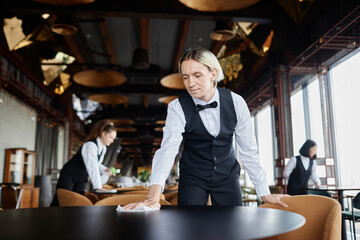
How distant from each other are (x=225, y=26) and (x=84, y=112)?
34.1 ft

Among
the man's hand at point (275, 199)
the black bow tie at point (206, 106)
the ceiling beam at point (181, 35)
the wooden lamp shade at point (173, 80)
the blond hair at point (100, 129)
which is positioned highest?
the ceiling beam at point (181, 35)

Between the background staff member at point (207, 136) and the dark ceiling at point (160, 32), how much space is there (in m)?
3.36

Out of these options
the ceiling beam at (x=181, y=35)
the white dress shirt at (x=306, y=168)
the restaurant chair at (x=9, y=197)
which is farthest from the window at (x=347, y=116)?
the restaurant chair at (x=9, y=197)

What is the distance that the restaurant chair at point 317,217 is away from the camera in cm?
129

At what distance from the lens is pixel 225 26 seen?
18.6 feet

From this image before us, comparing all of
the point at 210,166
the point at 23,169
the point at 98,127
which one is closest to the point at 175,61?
the point at 23,169

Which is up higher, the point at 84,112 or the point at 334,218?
the point at 84,112

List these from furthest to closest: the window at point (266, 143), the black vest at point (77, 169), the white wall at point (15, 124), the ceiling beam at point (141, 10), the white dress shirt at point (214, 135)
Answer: the window at point (266, 143) < the white wall at point (15, 124) < the ceiling beam at point (141, 10) < the black vest at point (77, 169) < the white dress shirt at point (214, 135)

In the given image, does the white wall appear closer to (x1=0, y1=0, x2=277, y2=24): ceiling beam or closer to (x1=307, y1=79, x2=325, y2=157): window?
(x1=0, y1=0, x2=277, y2=24): ceiling beam

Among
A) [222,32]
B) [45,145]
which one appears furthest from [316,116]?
[45,145]

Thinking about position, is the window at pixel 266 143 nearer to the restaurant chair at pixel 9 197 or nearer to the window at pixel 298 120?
the window at pixel 298 120

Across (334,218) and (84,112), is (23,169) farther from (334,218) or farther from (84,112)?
(334,218)

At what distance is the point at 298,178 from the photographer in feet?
17.0

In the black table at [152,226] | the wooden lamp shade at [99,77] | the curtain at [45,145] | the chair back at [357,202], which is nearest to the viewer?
the black table at [152,226]
